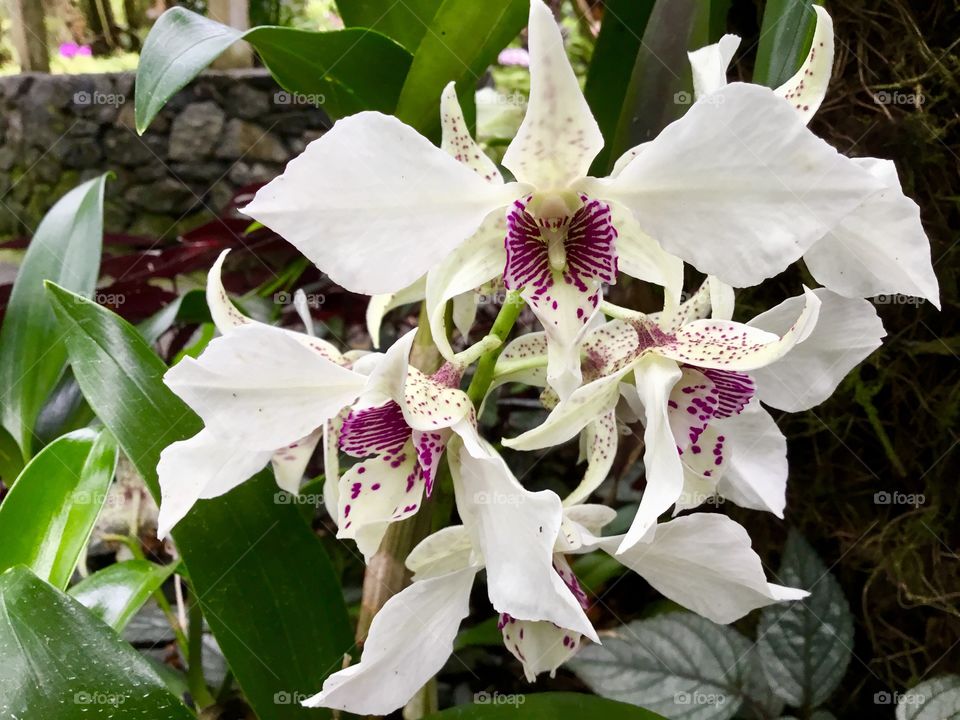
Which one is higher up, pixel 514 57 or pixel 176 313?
pixel 514 57

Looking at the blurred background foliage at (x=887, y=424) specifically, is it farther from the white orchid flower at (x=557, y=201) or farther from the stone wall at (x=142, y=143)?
the stone wall at (x=142, y=143)

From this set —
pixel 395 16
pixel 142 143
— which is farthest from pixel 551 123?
pixel 142 143

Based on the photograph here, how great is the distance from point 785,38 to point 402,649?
0.49 m

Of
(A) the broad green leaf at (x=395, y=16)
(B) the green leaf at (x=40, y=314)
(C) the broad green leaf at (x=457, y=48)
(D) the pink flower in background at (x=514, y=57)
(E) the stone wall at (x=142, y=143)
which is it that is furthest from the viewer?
(E) the stone wall at (x=142, y=143)

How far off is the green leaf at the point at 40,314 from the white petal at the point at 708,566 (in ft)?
2.29

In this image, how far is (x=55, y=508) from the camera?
598 mm

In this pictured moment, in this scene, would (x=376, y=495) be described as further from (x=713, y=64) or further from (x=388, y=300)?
(x=713, y=64)

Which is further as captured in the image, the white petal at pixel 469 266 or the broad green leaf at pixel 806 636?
the broad green leaf at pixel 806 636

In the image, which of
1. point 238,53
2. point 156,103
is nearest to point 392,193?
point 156,103

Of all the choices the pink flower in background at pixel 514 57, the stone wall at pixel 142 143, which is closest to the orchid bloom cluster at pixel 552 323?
the pink flower in background at pixel 514 57

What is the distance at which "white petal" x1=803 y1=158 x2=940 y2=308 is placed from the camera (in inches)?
16.2

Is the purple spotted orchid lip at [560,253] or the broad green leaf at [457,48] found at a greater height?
the broad green leaf at [457,48]

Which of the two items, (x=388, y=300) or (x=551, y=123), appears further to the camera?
(x=388, y=300)

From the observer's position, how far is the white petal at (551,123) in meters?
0.36
